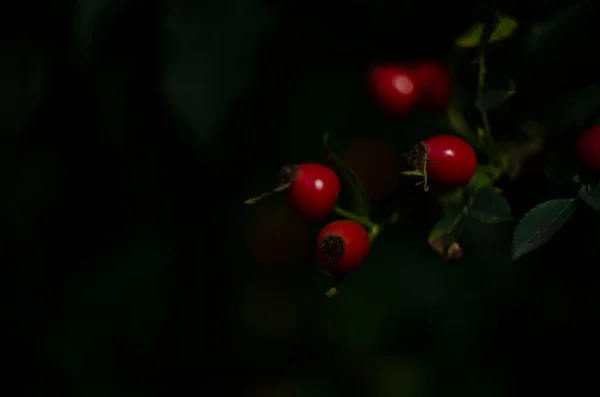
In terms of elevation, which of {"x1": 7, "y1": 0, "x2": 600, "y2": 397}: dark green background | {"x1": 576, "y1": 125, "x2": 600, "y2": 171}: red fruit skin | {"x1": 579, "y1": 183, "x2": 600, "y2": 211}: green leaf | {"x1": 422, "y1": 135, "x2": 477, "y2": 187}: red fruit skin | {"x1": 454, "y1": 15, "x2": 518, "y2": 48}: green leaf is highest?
{"x1": 454, "y1": 15, "x2": 518, "y2": 48}: green leaf

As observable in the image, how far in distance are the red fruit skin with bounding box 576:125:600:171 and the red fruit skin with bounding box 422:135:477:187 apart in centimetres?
14

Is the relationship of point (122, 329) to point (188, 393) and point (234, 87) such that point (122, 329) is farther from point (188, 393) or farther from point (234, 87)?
point (234, 87)

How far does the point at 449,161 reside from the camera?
3.02 ft

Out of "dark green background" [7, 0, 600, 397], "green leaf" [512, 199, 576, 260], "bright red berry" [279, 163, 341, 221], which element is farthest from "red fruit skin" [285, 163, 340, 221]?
"green leaf" [512, 199, 576, 260]

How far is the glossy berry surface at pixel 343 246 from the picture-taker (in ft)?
3.14

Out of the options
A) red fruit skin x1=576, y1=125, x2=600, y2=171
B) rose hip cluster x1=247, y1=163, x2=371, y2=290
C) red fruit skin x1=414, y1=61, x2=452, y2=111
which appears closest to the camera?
red fruit skin x1=576, y1=125, x2=600, y2=171

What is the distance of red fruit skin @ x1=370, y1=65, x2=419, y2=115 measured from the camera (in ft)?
3.47

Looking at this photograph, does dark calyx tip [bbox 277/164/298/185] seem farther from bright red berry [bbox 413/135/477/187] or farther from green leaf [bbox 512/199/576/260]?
green leaf [bbox 512/199/576/260]

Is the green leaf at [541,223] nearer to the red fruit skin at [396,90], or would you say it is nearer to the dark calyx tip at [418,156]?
the dark calyx tip at [418,156]

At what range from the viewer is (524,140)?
107 centimetres

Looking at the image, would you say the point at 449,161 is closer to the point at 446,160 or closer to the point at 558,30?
the point at 446,160

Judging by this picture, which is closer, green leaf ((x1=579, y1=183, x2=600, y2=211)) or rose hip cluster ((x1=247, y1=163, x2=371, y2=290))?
green leaf ((x1=579, y1=183, x2=600, y2=211))

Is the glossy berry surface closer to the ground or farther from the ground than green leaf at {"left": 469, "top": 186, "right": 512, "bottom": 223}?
closer to the ground

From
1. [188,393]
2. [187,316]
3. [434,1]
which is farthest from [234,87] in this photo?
[188,393]
